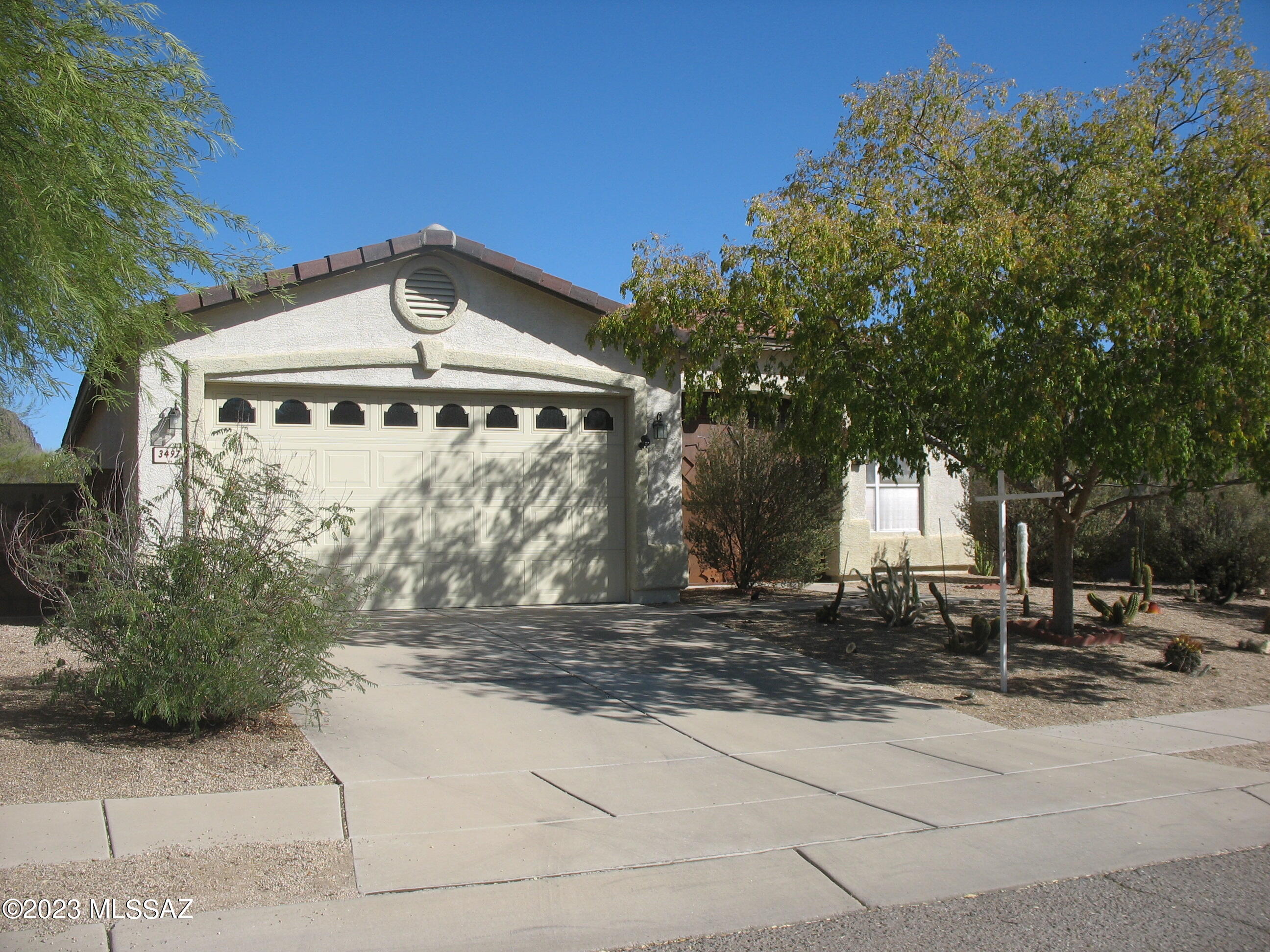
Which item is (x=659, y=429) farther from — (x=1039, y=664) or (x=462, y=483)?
(x=1039, y=664)

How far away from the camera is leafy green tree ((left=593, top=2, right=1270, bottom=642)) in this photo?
8820mm

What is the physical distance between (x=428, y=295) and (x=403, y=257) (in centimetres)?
58

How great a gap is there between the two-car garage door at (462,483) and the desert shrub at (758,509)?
143 cm

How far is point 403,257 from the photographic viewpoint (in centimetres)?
1247

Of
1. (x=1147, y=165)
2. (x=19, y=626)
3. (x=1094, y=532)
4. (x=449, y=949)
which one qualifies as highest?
(x=1147, y=165)

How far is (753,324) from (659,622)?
3819mm

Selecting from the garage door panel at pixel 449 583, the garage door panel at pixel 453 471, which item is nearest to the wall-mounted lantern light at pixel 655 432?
the garage door panel at pixel 453 471

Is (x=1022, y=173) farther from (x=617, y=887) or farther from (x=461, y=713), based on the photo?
(x=617, y=887)

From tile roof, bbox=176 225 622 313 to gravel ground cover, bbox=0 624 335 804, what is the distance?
496cm

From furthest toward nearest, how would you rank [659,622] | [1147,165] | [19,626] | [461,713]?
[659,622] < [19,626] < [1147,165] < [461,713]

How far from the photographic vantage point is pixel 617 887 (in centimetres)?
504

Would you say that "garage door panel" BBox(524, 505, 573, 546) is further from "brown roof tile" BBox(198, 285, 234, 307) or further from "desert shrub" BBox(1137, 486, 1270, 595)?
"desert shrub" BBox(1137, 486, 1270, 595)

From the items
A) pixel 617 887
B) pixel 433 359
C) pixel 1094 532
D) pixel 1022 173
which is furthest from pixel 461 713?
pixel 1094 532

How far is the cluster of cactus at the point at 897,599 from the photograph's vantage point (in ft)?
40.3
